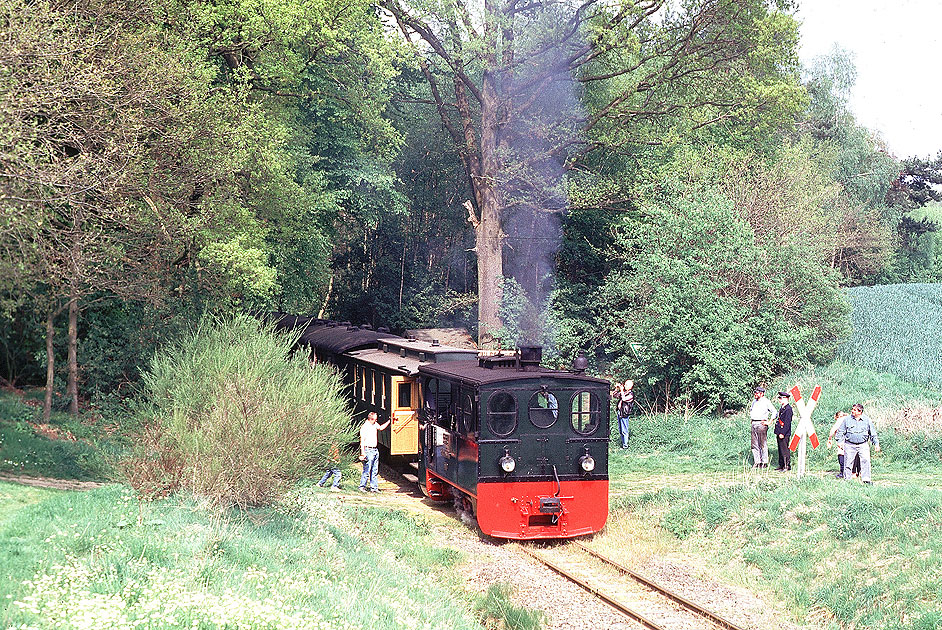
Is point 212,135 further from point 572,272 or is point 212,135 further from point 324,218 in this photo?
point 572,272

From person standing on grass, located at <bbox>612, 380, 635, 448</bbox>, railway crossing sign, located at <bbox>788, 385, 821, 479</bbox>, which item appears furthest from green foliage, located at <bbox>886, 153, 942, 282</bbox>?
railway crossing sign, located at <bbox>788, 385, 821, 479</bbox>

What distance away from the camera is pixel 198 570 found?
31.7ft

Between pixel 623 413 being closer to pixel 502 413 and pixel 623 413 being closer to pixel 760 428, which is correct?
pixel 760 428

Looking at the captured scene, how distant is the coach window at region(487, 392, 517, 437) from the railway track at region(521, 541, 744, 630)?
1.94m

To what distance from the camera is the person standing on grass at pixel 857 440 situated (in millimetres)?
16625

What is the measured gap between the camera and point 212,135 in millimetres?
20141

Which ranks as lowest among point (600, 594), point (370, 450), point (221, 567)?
point (600, 594)

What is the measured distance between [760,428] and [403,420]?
725 cm

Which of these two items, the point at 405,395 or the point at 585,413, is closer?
the point at 585,413

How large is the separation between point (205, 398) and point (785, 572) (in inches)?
371

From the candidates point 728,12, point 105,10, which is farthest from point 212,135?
point 728,12

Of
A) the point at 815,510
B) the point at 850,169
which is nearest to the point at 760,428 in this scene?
the point at 815,510

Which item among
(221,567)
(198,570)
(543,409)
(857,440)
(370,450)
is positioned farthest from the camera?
(370,450)

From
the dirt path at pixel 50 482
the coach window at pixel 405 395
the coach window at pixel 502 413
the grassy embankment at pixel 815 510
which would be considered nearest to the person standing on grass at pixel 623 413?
the grassy embankment at pixel 815 510
